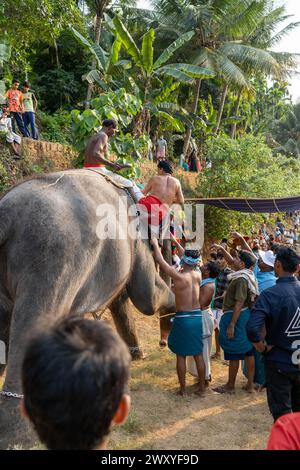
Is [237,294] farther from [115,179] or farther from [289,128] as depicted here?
[289,128]

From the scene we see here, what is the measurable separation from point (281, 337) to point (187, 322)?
69.9 inches

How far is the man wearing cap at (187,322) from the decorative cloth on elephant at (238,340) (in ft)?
1.08

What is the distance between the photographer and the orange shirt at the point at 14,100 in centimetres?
1077


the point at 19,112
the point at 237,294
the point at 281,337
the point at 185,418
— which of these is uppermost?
the point at 19,112

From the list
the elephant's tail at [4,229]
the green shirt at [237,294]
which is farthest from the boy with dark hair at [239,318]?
the elephant's tail at [4,229]

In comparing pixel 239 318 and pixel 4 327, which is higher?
pixel 4 327

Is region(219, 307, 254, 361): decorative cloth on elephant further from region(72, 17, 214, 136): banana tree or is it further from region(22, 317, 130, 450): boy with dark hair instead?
region(72, 17, 214, 136): banana tree

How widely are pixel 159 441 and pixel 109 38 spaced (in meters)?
16.8

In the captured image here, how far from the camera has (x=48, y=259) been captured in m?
3.54

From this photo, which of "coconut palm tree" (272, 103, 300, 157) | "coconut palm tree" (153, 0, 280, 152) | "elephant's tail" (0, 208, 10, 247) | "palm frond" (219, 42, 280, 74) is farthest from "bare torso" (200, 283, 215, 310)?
"coconut palm tree" (272, 103, 300, 157)

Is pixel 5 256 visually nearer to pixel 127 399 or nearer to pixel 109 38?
pixel 127 399

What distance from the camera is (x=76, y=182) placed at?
13.7ft

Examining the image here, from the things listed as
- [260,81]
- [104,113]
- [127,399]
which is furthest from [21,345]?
[260,81]

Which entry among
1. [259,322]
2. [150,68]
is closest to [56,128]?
[150,68]
